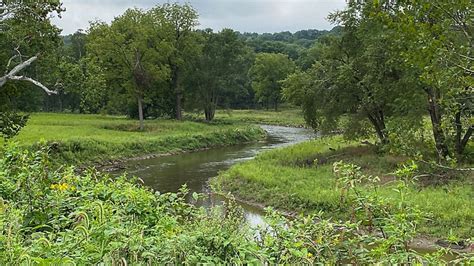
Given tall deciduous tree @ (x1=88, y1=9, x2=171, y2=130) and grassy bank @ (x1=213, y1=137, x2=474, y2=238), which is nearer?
grassy bank @ (x1=213, y1=137, x2=474, y2=238)

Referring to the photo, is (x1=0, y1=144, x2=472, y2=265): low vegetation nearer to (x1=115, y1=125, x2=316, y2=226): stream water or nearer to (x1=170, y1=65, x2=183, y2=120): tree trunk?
(x1=115, y1=125, x2=316, y2=226): stream water

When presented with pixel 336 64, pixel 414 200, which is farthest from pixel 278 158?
pixel 414 200

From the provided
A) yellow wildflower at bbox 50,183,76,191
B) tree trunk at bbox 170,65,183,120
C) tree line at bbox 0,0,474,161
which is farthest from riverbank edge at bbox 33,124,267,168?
yellow wildflower at bbox 50,183,76,191

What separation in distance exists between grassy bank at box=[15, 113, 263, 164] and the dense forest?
15 cm

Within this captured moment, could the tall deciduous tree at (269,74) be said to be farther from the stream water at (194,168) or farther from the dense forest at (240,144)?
the stream water at (194,168)

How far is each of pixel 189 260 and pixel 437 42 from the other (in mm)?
4975

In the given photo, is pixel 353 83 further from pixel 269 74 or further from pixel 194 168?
pixel 269 74

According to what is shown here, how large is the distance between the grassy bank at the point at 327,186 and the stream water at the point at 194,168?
1.21 meters

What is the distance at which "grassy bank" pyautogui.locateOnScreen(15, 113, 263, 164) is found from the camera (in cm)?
2845

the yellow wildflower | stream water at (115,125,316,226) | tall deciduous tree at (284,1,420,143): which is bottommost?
stream water at (115,125,316,226)

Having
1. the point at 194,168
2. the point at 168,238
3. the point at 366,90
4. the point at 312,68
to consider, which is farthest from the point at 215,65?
the point at 168,238

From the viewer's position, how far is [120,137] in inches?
1366

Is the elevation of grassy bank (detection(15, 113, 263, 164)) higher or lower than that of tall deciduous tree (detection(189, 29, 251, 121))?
lower

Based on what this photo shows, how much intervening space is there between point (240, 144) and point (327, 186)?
76.4 ft
